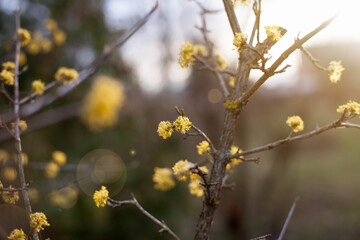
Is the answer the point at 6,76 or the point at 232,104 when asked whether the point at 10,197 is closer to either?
the point at 6,76

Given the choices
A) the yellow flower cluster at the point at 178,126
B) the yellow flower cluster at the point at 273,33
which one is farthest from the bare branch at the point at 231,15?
the yellow flower cluster at the point at 178,126

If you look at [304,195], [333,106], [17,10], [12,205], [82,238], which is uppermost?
[333,106]

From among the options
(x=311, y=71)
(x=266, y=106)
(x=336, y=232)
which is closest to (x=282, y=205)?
(x=336, y=232)

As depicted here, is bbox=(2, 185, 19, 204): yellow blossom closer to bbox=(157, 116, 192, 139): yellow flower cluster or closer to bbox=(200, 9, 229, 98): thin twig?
bbox=(157, 116, 192, 139): yellow flower cluster

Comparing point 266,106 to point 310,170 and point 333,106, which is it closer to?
point 333,106

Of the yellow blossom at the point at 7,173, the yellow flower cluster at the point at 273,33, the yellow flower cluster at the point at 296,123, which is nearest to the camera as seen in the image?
the yellow flower cluster at the point at 273,33

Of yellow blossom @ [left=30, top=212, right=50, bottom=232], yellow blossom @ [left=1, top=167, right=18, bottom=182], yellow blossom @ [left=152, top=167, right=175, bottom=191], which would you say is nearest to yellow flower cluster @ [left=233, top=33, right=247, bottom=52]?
yellow blossom @ [left=152, top=167, right=175, bottom=191]

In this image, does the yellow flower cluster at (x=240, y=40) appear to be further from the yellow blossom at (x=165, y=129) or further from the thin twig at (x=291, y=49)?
the yellow blossom at (x=165, y=129)

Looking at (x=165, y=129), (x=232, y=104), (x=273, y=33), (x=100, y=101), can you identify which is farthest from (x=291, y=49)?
(x=100, y=101)
